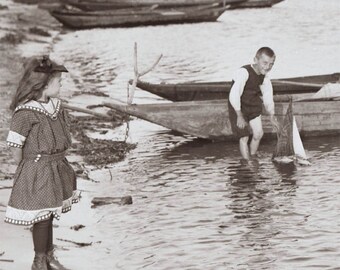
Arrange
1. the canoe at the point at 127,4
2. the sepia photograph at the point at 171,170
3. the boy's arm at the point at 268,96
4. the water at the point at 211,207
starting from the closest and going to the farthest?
1. the sepia photograph at the point at 171,170
2. the water at the point at 211,207
3. the boy's arm at the point at 268,96
4. the canoe at the point at 127,4

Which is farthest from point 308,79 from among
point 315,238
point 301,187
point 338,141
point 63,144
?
point 63,144

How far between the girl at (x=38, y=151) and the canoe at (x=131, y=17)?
27.6 meters

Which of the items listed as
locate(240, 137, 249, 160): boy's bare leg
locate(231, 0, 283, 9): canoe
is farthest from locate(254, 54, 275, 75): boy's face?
locate(231, 0, 283, 9): canoe

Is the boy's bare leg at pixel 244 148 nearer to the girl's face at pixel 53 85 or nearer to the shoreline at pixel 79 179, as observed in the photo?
the shoreline at pixel 79 179

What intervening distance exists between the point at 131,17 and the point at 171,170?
23143mm

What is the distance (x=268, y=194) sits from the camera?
10.2 m

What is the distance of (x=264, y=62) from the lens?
10.8 metres

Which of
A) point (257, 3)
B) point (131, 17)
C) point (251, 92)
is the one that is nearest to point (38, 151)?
point (251, 92)

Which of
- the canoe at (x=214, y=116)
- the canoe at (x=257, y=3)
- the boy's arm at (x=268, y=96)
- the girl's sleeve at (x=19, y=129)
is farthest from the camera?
the canoe at (x=257, y=3)

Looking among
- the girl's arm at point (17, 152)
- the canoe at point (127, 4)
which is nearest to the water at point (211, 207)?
the girl's arm at point (17, 152)

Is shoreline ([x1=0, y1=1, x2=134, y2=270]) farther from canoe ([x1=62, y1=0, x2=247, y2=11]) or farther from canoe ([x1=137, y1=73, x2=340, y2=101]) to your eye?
canoe ([x1=62, y1=0, x2=247, y2=11])

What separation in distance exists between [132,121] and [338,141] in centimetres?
364

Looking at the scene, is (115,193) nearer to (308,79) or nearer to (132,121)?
(132,121)

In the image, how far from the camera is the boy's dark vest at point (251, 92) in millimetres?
11148
